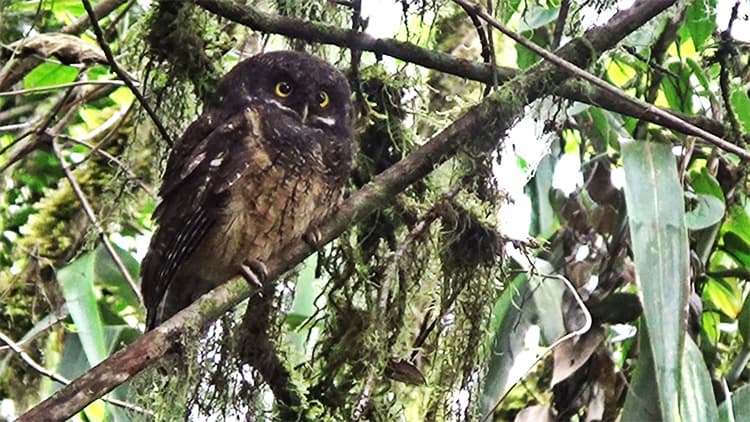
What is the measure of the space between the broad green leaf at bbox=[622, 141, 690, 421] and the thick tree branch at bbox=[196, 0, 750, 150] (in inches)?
5.9

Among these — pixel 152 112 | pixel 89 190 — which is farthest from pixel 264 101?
pixel 89 190

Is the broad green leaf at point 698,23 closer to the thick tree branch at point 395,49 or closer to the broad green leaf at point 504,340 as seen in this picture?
the thick tree branch at point 395,49

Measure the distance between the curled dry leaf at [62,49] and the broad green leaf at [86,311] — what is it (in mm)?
508

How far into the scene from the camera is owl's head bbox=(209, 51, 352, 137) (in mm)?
2299

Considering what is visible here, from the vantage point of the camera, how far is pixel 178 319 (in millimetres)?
1775

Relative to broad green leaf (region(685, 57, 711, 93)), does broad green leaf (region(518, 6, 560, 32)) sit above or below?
above

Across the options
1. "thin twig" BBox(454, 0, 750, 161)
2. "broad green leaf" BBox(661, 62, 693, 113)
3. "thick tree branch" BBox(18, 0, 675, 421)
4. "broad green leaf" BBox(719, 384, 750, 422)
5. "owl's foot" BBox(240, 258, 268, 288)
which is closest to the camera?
"thin twig" BBox(454, 0, 750, 161)

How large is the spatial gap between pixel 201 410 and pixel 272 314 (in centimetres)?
24

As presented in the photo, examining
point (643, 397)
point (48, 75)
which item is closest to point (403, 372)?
point (643, 397)

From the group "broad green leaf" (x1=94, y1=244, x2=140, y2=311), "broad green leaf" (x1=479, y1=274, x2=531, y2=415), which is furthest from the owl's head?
"broad green leaf" (x1=94, y1=244, x2=140, y2=311)

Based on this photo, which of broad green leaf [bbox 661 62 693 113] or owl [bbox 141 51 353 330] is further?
broad green leaf [bbox 661 62 693 113]

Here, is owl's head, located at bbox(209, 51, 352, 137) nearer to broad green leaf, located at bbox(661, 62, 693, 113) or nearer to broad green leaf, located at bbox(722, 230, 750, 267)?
broad green leaf, located at bbox(661, 62, 693, 113)

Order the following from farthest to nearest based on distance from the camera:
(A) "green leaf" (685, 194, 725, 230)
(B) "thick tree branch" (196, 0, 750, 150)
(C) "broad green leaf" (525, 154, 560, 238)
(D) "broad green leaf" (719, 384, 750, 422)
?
(C) "broad green leaf" (525, 154, 560, 238), (A) "green leaf" (685, 194, 725, 230), (D) "broad green leaf" (719, 384, 750, 422), (B) "thick tree branch" (196, 0, 750, 150)

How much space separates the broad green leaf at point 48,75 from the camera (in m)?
3.25
